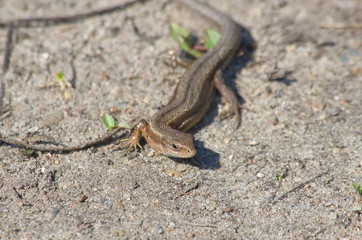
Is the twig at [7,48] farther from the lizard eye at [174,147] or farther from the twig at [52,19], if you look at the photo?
the lizard eye at [174,147]

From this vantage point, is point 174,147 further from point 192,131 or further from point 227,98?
point 227,98

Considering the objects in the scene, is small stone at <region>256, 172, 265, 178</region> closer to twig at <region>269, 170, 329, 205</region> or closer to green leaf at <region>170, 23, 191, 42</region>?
twig at <region>269, 170, 329, 205</region>

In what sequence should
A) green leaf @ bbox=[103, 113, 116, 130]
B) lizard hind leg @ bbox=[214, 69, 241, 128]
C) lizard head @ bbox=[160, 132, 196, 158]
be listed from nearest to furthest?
lizard head @ bbox=[160, 132, 196, 158], green leaf @ bbox=[103, 113, 116, 130], lizard hind leg @ bbox=[214, 69, 241, 128]

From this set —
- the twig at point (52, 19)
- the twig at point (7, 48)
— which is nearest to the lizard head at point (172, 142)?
the twig at point (7, 48)

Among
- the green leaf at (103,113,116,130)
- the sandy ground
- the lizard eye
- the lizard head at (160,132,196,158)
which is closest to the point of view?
the sandy ground

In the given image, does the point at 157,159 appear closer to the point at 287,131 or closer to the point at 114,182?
the point at 114,182

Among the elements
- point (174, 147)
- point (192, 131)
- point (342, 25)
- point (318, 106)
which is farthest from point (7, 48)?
point (342, 25)

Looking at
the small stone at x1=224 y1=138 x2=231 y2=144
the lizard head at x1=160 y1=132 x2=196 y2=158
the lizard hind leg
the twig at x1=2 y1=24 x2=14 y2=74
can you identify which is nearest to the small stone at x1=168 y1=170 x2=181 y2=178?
the lizard head at x1=160 y1=132 x2=196 y2=158
